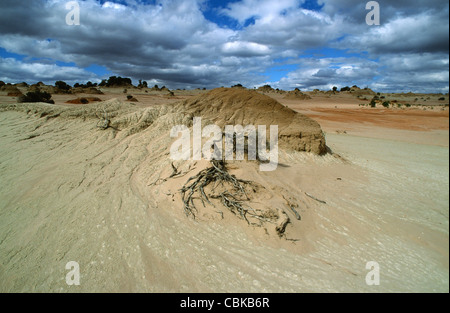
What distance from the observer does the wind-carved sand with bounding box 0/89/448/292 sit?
7.91 feet

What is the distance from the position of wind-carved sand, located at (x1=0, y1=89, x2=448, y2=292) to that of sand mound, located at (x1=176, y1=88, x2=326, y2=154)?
22.1 inches

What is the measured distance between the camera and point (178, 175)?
4262mm

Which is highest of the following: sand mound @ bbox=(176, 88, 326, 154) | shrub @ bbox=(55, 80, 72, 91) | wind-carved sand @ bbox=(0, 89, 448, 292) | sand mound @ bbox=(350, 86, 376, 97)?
sand mound @ bbox=(350, 86, 376, 97)

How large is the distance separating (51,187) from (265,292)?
392cm

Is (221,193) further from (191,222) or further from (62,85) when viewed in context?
(62,85)

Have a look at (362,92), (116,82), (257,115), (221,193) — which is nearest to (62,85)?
(116,82)

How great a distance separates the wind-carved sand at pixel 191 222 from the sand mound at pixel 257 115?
1.84ft

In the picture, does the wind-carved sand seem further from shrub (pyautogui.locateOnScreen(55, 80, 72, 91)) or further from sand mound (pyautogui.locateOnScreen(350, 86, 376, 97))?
sand mound (pyautogui.locateOnScreen(350, 86, 376, 97))

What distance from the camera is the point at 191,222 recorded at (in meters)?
3.35

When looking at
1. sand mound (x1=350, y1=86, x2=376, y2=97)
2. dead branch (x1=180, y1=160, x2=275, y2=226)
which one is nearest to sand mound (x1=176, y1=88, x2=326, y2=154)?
dead branch (x1=180, y1=160, x2=275, y2=226)

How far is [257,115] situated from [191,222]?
429cm

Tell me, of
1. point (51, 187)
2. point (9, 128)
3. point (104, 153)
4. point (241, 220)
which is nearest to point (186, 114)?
point (104, 153)

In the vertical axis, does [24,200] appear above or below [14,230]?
above

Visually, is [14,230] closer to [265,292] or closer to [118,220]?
[118,220]
